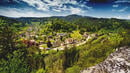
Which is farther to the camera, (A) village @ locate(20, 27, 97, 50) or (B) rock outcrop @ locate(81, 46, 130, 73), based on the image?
(A) village @ locate(20, 27, 97, 50)

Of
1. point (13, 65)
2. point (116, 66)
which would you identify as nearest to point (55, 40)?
point (13, 65)

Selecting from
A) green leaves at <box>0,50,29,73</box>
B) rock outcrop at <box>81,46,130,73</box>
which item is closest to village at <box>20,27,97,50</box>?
green leaves at <box>0,50,29,73</box>

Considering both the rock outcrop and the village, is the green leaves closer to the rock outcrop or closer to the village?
the rock outcrop

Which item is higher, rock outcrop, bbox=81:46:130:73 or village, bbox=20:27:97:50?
rock outcrop, bbox=81:46:130:73

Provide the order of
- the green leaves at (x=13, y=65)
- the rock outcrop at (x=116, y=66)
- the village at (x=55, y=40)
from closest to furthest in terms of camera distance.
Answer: the rock outcrop at (x=116, y=66) < the green leaves at (x=13, y=65) < the village at (x=55, y=40)

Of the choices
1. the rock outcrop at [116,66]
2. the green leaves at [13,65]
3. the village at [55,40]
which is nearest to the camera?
the rock outcrop at [116,66]

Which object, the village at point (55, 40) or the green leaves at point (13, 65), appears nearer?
the green leaves at point (13, 65)

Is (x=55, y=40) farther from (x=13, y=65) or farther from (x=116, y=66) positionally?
(x=116, y=66)

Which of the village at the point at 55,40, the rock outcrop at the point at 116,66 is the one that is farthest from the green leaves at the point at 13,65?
the village at the point at 55,40

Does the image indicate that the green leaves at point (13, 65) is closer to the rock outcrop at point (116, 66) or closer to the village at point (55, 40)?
the rock outcrop at point (116, 66)

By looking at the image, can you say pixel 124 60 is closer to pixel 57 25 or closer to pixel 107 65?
pixel 107 65

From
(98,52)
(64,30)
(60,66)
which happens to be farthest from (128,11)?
(64,30)

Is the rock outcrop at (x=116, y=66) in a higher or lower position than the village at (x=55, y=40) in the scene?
higher

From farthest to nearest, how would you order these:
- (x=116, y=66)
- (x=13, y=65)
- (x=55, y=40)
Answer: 1. (x=55, y=40)
2. (x=13, y=65)
3. (x=116, y=66)
